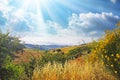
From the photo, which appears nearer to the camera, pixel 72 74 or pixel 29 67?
pixel 72 74

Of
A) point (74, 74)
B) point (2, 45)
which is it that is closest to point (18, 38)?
point (2, 45)

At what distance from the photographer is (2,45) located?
13.2 m

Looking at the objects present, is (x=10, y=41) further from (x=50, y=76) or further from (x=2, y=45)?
(x=50, y=76)

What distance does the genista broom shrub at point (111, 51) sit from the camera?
12805 millimetres

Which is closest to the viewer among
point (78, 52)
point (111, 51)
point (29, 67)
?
point (111, 51)

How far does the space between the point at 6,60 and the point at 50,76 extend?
187 centimetres

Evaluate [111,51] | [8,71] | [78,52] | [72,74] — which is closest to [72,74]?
[72,74]

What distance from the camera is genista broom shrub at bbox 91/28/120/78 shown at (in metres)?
12.8

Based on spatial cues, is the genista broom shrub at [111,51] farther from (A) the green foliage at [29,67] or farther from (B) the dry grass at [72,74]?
(A) the green foliage at [29,67]

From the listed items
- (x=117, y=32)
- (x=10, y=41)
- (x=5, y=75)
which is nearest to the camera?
(x=5, y=75)

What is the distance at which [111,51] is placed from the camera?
1328 cm

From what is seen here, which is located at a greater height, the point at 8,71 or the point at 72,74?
the point at 8,71

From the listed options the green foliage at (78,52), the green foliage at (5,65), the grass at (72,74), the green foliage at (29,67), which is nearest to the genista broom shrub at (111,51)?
the grass at (72,74)

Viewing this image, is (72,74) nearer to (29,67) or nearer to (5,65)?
(5,65)
